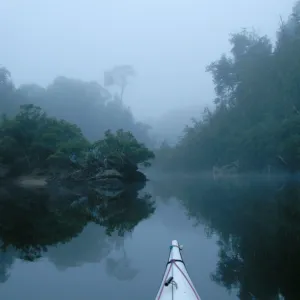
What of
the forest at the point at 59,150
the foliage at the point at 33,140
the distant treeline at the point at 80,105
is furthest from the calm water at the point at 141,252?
the distant treeline at the point at 80,105

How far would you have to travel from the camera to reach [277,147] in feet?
110

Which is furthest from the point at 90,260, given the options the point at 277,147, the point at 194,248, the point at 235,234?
the point at 277,147

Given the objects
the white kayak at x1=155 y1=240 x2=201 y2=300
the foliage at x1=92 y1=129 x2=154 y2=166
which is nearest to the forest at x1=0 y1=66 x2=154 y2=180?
the foliage at x1=92 y1=129 x2=154 y2=166

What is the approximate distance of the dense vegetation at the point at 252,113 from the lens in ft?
113

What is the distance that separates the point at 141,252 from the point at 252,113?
35803 millimetres

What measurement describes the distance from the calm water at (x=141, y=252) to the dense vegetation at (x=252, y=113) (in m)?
24.0

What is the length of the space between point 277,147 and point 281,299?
3128 centimetres

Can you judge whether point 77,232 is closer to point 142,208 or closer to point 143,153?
point 142,208

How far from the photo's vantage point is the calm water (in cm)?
449

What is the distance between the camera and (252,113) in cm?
4009

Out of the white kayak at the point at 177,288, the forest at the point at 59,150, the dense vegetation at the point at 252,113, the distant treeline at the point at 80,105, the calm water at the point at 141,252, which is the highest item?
the distant treeline at the point at 80,105

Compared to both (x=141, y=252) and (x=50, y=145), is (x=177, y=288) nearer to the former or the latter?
(x=141, y=252)

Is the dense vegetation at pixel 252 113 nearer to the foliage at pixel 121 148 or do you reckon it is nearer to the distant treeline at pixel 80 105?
the foliage at pixel 121 148

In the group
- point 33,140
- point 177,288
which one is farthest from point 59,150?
point 177,288
